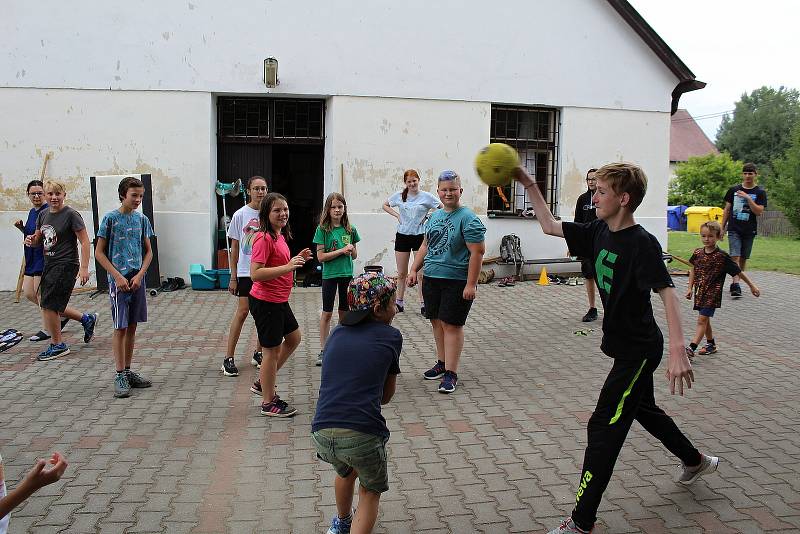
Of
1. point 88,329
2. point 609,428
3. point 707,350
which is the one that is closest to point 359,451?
point 609,428

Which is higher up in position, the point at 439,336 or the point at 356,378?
the point at 356,378

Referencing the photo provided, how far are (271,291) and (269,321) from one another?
0.24m

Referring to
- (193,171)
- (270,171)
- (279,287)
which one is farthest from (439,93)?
(279,287)

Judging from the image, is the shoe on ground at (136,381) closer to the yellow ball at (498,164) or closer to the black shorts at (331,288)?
the black shorts at (331,288)

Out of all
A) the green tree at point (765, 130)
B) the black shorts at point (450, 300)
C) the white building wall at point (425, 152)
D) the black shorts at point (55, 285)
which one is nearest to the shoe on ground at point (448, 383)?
the black shorts at point (450, 300)

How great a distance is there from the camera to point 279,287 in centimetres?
625

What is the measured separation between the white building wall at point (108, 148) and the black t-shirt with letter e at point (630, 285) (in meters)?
10.3

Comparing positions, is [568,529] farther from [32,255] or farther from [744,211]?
[744,211]

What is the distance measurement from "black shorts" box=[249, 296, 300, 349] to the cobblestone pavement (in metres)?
0.67

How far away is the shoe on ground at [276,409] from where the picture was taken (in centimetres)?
628

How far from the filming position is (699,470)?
4770 mm

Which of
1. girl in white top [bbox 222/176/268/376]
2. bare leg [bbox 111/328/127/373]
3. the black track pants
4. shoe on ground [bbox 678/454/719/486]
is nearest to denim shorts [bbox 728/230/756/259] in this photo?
girl in white top [bbox 222/176/268/376]

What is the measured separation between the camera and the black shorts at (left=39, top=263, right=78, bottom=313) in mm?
8273

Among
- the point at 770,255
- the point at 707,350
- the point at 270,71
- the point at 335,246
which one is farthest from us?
the point at 770,255
